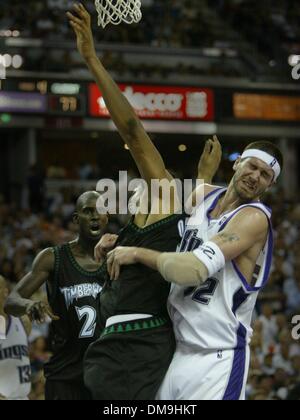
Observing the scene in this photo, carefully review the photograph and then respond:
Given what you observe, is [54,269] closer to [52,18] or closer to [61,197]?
[61,197]

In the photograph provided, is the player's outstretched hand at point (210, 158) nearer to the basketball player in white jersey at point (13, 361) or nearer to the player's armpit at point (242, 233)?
the player's armpit at point (242, 233)

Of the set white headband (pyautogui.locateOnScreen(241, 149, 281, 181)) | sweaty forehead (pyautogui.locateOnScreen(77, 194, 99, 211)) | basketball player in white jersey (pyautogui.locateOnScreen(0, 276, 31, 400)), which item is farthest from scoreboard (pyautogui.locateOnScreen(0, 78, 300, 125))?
white headband (pyautogui.locateOnScreen(241, 149, 281, 181))

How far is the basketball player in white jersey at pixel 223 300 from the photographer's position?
434 cm

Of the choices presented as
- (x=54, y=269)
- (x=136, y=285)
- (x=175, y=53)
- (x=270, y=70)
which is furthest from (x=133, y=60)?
(x=136, y=285)

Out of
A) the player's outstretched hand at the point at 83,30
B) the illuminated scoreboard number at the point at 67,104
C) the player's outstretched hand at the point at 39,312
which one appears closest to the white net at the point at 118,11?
the player's outstretched hand at the point at 83,30

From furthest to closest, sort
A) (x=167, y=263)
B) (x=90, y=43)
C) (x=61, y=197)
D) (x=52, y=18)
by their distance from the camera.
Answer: (x=52, y=18), (x=61, y=197), (x=90, y=43), (x=167, y=263)

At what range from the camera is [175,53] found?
20.7 meters

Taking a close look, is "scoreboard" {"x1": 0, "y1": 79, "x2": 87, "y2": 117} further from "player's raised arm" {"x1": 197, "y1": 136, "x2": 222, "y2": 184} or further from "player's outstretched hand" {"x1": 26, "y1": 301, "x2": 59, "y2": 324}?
"player's outstretched hand" {"x1": 26, "y1": 301, "x2": 59, "y2": 324}

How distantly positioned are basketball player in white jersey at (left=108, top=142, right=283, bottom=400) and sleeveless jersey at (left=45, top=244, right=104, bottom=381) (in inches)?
49.5

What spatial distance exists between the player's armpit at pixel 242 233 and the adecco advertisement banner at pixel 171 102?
14.1 meters

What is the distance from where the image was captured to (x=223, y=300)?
4402 mm

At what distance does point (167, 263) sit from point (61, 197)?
13532mm

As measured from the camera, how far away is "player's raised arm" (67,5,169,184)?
4.39m

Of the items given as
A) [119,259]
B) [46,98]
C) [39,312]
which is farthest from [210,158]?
[46,98]
